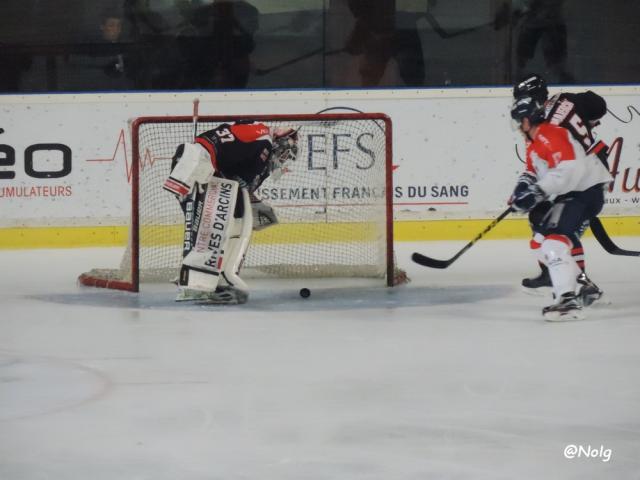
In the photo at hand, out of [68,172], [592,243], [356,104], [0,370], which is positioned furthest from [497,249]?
[0,370]

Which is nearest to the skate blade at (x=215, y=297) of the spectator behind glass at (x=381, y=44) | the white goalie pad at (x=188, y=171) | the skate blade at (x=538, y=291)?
the white goalie pad at (x=188, y=171)

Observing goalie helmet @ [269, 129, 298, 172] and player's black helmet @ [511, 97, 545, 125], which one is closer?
player's black helmet @ [511, 97, 545, 125]

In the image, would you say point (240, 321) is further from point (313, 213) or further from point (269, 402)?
point (313, 213)

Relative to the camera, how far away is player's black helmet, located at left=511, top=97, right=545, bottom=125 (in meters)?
5.54

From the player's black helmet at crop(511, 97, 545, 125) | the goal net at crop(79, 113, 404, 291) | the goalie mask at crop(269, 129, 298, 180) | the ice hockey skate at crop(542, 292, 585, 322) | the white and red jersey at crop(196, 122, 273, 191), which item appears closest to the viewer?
the ice hockey skate at crop(542, 292, 585, 322)

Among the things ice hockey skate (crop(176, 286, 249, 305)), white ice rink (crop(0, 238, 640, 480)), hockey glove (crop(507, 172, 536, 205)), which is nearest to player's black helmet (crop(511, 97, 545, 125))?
hockey glove (crop(507, 172, 536, 205))

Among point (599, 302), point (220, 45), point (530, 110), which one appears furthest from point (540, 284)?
point (220, 45)

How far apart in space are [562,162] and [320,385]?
1731 mm

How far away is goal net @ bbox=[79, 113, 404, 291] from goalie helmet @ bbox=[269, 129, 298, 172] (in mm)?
166

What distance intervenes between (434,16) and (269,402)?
4.43 metres

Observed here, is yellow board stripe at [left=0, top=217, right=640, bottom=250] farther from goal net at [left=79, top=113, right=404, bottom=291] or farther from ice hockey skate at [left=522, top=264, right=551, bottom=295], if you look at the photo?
ice hockey skate at [left=522, top=264, right=551, bottom=295]

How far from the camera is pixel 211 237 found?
571cm

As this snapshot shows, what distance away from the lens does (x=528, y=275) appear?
666 cm

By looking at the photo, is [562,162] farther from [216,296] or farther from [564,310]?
[216,296]
